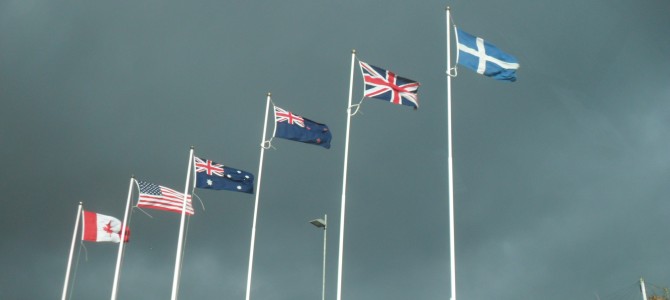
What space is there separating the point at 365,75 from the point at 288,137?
20.3 feet

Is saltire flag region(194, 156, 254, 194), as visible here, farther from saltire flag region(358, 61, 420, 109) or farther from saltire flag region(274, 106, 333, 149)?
saltire flag region(358, 61, 420, 109)

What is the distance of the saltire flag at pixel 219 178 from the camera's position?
39.1 m

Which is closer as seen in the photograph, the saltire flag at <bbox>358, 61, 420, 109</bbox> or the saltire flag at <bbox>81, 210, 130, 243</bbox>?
the saltire flag at <bbox>358, 61, 420, 109</bbox>

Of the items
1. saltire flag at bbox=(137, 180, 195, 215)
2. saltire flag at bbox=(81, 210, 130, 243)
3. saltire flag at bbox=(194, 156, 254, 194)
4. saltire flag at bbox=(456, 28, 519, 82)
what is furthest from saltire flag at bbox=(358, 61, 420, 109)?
saltire flag at bbox=(81, 210, 130, 243)

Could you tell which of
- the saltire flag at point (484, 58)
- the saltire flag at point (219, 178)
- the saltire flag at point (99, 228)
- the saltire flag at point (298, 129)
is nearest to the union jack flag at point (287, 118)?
the saltire flag at point (298, 129)

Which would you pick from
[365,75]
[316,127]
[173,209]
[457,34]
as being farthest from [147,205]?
[457,34]

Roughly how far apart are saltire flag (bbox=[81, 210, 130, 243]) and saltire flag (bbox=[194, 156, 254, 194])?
8.76m

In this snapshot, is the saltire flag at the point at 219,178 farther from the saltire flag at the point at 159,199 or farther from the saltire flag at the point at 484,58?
the saltire flag at the point at 484,58

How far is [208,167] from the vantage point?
130ft

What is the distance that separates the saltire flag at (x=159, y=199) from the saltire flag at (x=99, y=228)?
21.5 ft

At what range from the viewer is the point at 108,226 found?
4434cm

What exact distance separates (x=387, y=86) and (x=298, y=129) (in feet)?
20.5

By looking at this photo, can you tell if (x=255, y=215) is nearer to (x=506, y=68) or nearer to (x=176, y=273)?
(x=176, y=273)

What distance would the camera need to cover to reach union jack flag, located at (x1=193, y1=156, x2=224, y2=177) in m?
39.2
